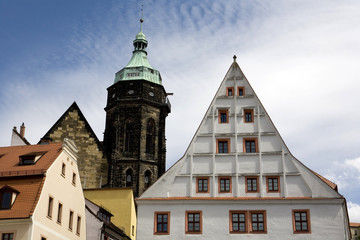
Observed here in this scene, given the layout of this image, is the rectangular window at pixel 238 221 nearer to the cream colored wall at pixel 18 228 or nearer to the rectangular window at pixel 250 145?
the rectangular window at pixel 250 145

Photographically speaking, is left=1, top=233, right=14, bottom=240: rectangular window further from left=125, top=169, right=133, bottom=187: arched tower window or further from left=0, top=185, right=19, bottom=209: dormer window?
left=125, top=169, right=133, bottom=187: arched tower window

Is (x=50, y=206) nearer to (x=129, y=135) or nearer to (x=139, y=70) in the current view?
(x=129, y=135)

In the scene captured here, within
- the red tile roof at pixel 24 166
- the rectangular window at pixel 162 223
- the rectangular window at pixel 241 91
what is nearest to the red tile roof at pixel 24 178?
the red tile roof at pixel 24 166

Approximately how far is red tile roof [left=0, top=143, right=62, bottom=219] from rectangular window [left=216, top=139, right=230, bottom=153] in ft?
33.1

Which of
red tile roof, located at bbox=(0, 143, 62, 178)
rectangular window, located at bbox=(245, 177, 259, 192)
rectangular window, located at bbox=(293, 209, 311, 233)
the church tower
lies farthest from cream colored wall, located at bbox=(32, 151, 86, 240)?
the church tower

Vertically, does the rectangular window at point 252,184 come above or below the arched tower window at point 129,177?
below

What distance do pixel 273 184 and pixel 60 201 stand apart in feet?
42.6

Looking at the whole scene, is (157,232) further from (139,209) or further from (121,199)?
(121,199)

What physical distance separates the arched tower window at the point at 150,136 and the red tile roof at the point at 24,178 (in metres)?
28.3

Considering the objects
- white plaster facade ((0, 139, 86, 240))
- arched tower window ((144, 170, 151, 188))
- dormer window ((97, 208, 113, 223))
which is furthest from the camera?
arched tower window ((144, 170, 151, 188))

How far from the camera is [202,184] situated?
35312 mm

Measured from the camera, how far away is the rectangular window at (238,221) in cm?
3378

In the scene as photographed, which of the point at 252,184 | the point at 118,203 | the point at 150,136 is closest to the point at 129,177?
the point at 150,136

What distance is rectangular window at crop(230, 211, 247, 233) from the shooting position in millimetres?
33781
